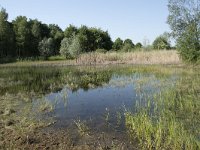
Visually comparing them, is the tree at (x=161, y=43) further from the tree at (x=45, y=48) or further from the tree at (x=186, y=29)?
the tree at (x=186, y=29)

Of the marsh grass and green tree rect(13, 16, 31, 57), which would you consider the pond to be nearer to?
the marsh grass

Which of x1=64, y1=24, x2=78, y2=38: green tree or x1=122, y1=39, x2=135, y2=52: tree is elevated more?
x1=64, y1=24, x2=78, y2=38: green tree

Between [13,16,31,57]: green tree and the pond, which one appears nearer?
the pond

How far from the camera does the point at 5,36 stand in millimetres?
69188

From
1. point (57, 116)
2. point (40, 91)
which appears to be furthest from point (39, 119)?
A: point (40, 91)

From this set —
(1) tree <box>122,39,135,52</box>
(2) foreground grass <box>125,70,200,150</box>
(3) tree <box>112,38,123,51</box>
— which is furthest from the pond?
(3) tree <box>112,38,123,51</box>

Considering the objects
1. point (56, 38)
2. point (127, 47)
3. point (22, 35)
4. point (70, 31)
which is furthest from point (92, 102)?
point (70, 31)

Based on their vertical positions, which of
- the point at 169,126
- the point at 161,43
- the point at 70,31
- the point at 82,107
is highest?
the point at 70,31

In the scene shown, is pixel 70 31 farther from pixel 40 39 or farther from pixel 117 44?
pixel 117 44

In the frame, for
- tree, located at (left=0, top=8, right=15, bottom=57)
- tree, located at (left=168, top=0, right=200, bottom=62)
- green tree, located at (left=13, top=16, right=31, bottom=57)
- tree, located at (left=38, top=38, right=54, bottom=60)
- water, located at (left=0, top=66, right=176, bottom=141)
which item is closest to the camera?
water, located at (left=0, top=66, right=176, bottom=141)

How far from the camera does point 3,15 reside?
70.5 meters

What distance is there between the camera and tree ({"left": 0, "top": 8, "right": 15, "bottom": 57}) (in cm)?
6869

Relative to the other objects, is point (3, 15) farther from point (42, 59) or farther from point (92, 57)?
point (92, 57)

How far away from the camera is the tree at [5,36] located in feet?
225
